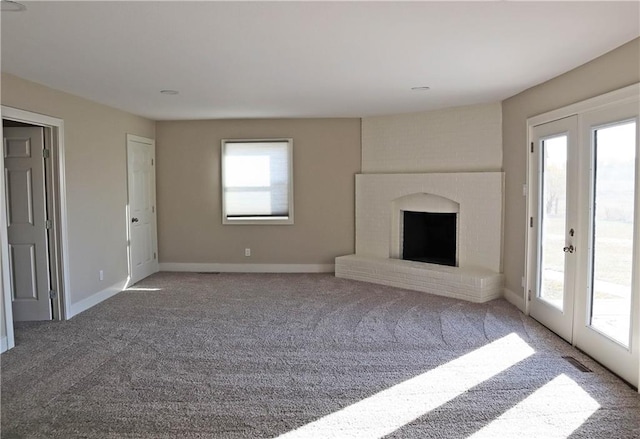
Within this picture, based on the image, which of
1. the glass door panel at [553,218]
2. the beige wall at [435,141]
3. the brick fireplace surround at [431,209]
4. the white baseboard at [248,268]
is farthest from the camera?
the white baseboard at [248,268]

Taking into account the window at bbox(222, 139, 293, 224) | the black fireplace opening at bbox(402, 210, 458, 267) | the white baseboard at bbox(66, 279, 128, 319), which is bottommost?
the white baseboard at bbox(66, 279, 128, 319)

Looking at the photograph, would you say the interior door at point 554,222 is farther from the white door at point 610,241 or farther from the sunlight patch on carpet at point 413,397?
the sunlight patch on carpet at point 413,397

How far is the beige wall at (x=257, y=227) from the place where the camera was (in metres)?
6.98

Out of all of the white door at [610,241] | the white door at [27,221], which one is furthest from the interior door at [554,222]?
the white door at [27,221]

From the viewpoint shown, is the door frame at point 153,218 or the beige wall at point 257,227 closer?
the door frame at point 153,218

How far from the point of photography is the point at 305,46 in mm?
3264

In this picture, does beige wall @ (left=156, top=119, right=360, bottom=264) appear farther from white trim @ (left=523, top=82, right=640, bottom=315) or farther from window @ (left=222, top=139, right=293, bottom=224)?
white trim @ (left=523, top=82, right=640, bottom=315)

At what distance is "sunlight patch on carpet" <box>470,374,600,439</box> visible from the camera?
2547 mm

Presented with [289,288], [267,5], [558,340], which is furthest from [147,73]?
[558,340]

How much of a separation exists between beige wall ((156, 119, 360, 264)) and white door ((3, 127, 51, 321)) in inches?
102

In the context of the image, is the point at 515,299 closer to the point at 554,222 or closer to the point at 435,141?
the point at 554,222

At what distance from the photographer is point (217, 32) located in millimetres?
2943

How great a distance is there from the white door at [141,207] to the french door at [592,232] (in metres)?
4.95

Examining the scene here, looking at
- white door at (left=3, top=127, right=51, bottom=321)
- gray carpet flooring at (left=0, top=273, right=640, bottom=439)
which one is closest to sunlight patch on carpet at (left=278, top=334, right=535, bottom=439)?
gray carpet flooring at (left=0, top=273, right=640, bottom=439)
